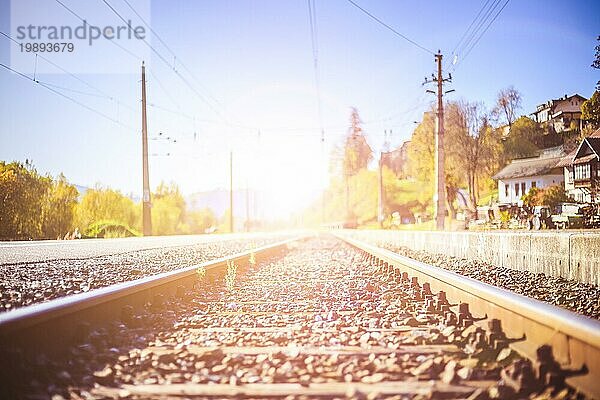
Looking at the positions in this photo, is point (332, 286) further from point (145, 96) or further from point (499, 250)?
point (145, 96)

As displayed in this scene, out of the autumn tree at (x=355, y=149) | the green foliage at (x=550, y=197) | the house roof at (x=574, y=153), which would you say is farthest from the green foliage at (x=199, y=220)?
the house roof at (x=574, y=153)

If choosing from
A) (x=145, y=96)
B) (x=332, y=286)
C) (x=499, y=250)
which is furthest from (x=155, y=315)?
(x=145, y=96)

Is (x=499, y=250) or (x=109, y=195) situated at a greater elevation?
(x=109, y=195)

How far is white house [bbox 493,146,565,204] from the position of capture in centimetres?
2584

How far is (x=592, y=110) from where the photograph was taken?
13.2 m

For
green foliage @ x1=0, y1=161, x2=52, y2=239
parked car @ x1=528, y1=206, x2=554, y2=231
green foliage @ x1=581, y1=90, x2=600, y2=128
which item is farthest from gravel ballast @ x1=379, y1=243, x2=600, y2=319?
parked car @ x1=528, y1=206, x2=554, y2=231

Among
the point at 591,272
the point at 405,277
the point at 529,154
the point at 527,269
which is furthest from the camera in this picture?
the point at 529,154

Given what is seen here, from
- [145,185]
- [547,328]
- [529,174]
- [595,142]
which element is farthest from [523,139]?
[547,328]

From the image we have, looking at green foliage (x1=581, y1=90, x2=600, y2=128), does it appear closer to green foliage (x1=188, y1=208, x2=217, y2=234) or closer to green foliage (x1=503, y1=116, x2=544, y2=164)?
green foliage (x1=503, y1=116, x2=544, y2=164)

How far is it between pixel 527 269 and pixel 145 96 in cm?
2313

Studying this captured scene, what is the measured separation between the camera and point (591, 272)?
6137 millimetres

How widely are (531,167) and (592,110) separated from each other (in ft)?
60.3

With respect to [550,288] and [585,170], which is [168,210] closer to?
[585,170]

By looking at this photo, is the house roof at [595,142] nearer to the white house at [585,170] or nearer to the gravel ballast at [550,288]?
the white house at [585,170]
